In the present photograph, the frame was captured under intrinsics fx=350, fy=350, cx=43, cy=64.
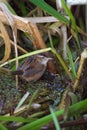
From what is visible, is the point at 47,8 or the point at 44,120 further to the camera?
the point at 47,8

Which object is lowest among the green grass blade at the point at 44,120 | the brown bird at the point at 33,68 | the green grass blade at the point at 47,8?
the green grass blade at the point at 44,120

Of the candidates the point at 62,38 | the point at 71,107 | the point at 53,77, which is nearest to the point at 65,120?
the point at 71,107

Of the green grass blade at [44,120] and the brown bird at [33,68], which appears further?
the brown bird at [33,68]

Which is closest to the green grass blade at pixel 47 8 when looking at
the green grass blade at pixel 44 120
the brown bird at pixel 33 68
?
the brown bird at pixel 33 68

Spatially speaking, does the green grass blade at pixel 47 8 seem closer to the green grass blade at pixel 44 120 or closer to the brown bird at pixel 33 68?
the brown bird at pixel 33 68

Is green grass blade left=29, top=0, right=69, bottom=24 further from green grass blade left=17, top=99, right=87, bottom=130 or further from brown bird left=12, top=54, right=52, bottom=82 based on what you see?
green grass blade left=17, top=99, right=87, bottom=130

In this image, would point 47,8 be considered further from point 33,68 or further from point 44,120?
point 44,120

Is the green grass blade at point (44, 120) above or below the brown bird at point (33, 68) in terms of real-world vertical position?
below

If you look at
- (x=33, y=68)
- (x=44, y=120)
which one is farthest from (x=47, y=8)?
(x=44, y=120)
